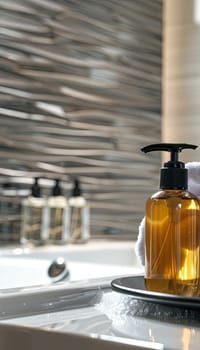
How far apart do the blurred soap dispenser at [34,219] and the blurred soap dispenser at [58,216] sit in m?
0.02

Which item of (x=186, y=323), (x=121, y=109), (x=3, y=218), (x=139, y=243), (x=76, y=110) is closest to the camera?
(x=186, y=323)

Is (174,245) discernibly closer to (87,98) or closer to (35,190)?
(35,190)

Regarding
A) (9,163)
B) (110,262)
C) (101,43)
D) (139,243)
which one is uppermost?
(101,43)

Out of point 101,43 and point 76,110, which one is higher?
point 101,43

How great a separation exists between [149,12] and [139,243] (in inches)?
60.6

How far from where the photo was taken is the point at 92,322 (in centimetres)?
56

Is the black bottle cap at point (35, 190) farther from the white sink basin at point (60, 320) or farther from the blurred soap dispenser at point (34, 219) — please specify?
the white sink basin at point (60, 320)

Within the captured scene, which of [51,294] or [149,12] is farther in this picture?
[149,12]

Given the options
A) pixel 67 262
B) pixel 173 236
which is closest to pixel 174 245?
pixel 173 236

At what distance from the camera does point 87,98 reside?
194 centimetres

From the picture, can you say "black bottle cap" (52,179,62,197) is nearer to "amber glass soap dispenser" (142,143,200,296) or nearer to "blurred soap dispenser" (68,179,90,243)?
"blurred soap dispenser" (68,179,90,243)

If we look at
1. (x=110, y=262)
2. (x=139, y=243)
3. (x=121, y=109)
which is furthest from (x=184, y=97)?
(x=139, y=243)

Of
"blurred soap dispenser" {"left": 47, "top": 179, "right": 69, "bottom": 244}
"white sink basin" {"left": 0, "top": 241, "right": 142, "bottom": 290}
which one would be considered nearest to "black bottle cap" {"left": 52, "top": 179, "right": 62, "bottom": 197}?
"blurred soap dispenser" {"left": 47, "top": 179, "right": 69, "bottom": 244}

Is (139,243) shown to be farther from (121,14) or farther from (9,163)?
(121,14)
